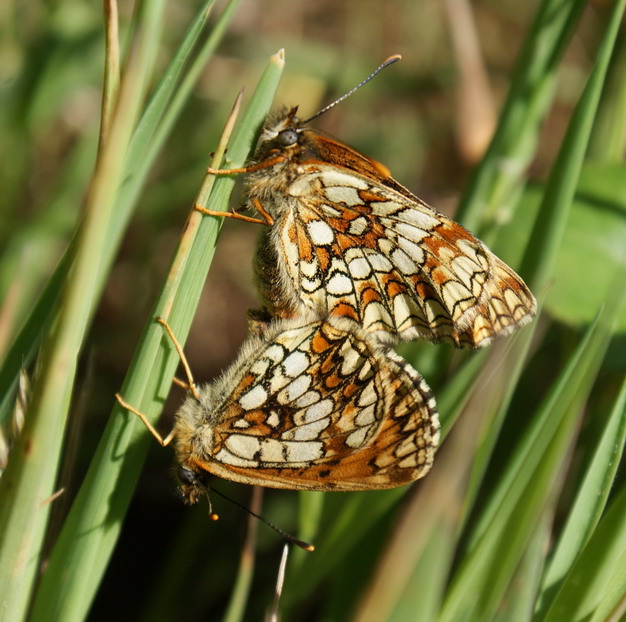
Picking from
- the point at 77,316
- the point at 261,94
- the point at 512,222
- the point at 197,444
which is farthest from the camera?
the point at 512,222

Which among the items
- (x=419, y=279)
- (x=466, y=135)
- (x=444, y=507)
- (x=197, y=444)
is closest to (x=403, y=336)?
(x=419, y=279)

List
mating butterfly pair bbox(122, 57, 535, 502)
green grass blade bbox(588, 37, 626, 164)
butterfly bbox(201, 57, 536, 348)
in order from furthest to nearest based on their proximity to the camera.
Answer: green grass blade bbox(588, 37, 626, 164) < butterfly bbox(201, 57, 536, 348) < mating butterfly pair bbox(122, 57, 535, 502)

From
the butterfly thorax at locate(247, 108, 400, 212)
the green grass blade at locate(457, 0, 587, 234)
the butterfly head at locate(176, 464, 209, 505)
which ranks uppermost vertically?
the green grass blade at locate(457, 0, 587, 234)

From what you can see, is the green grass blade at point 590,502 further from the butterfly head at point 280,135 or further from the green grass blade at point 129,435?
the butterfly head at point 280,135

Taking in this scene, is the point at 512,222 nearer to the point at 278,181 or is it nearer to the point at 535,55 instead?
the point at 535,55

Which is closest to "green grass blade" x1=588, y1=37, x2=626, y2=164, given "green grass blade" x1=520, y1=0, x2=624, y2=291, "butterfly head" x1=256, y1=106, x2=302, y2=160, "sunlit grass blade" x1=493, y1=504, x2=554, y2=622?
"green grass blade" x1=520, y1=0, x2=624, y2=291

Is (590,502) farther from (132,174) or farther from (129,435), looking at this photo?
(132,174)

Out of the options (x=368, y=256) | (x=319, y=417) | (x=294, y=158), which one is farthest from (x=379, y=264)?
(x=319, y=417)

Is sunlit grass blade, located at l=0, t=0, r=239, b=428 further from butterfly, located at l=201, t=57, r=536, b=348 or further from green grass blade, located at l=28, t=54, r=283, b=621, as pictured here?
butterfly, located at l=201, t=57, r=536, b=348
